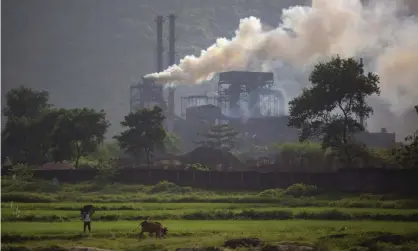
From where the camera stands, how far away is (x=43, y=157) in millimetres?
20297

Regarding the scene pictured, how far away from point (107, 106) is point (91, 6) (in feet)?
14.6

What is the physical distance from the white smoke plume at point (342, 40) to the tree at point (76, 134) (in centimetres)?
426

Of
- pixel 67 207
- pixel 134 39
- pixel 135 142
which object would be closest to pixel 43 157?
pixel 135 142

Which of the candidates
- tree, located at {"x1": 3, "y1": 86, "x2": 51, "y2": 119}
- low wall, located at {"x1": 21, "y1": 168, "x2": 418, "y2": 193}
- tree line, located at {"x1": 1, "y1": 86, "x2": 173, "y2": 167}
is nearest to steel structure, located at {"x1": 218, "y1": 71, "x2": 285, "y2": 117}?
tree line, located at {"x1": 1, "y1": 86, "x2": 173, "y2": 167}

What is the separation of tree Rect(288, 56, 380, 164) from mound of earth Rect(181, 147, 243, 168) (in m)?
4.89

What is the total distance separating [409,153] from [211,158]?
8.29 m

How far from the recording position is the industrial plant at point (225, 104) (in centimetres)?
2616

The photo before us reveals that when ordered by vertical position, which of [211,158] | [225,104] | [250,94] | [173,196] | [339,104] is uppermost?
[250,94]

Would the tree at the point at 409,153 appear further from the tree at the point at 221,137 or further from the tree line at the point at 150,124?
the tree at the point at 221,137

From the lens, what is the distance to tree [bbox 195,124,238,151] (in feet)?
84.8

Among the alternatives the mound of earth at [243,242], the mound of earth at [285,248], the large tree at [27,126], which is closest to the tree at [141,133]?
the large tree at [27,126]

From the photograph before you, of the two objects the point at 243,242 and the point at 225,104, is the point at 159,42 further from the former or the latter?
the point at 243,242

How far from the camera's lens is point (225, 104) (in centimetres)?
2969

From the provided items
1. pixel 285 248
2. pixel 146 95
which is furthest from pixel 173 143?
pixel 285 248
